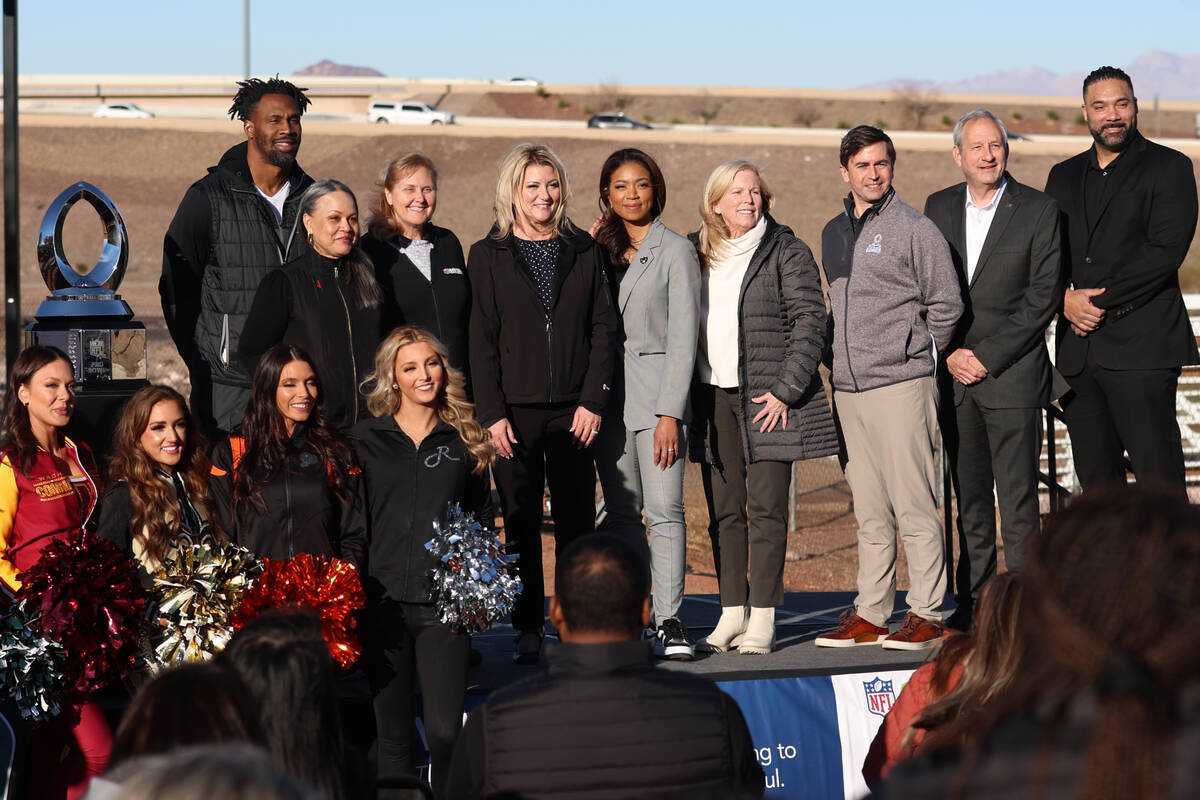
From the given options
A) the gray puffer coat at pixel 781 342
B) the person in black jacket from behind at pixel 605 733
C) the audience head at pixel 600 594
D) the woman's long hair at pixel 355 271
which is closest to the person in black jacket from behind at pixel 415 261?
the woman's long hair at pixel 355 271

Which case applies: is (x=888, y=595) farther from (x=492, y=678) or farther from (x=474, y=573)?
(x=474, y=573)

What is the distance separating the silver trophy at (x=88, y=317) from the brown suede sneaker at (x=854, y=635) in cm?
321

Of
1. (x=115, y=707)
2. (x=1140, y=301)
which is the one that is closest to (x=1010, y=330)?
(x=1140, y=301)

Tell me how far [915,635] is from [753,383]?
1.28 meters

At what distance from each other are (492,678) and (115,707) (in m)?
1.47

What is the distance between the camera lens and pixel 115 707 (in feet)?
15.8

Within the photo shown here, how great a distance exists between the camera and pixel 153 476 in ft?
15.2

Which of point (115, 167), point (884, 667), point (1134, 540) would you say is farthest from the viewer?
point (115, 167)

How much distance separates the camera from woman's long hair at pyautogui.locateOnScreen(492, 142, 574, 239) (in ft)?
18.4

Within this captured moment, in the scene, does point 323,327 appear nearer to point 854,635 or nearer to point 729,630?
point 729,630

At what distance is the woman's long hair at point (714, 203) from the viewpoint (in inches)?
227

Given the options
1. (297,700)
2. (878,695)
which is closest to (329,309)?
(878,695)

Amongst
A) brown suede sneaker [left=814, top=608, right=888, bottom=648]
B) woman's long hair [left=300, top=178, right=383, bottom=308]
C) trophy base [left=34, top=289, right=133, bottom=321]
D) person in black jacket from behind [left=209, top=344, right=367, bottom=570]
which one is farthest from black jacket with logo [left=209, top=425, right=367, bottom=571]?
brown suede sneaker [left=814, top=608, right=888, bottom=648]

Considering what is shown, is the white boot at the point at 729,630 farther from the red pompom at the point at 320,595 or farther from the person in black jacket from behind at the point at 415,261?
the red pompom at the point at 320,595
